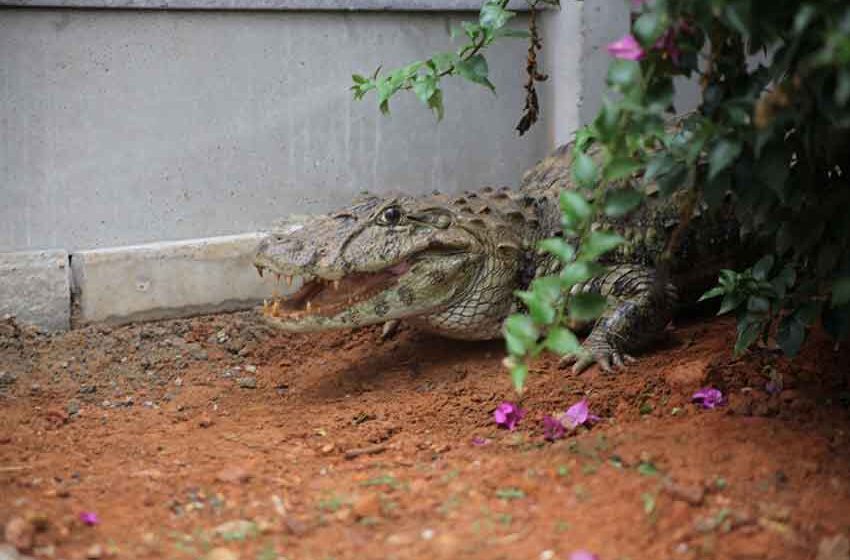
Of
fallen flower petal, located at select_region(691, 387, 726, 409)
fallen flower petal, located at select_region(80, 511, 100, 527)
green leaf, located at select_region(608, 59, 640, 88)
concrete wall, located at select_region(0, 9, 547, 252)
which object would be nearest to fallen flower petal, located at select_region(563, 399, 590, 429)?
fallen flower petal, located at select_region(691, 387, 726, 409)

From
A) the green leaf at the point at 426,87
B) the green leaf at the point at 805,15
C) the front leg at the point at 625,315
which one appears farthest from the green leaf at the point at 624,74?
the front leg at the point at 625,315

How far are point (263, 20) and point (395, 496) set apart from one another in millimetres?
2783

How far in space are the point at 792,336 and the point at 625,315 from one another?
1.10 meters

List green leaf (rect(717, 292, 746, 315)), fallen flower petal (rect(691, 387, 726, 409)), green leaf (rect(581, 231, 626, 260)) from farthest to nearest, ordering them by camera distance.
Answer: fallen flower petal (rect(691, 387, 726, 409)), green leaf (rect(717, 292, 746, 315)), green leaf (rect(581, 231, 626, 260))

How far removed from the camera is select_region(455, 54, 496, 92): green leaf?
4.17 metres

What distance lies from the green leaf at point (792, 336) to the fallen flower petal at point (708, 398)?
36cm

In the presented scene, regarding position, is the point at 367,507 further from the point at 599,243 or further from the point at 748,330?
the point at 748,330

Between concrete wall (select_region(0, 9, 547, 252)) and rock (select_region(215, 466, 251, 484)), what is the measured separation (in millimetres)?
1920

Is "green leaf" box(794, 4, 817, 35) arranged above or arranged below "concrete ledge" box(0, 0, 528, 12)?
below

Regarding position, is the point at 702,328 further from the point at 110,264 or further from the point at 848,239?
the point at 110,264

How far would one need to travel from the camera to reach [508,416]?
3.92 meters

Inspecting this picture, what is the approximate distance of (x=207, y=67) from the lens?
4.89m

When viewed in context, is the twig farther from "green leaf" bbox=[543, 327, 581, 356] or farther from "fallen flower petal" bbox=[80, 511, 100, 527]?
"green leaf" bbox=[543, 327, 581, 356]

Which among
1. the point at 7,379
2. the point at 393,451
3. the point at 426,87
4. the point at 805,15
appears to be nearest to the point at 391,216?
the point at 426,87
